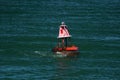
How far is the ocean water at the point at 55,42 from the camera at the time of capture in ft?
314

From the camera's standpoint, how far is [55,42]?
115812mm

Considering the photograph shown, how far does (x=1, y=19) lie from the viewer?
148 m

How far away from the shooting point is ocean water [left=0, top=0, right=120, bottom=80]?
9569 cm

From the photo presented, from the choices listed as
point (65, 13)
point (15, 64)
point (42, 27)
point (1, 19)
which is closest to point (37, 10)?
point (65, 13)

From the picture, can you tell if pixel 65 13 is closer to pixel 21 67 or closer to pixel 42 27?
pixel 42 27

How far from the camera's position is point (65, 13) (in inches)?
6383

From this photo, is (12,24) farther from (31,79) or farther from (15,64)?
(31,79)

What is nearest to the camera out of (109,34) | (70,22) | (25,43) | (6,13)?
(25,43)

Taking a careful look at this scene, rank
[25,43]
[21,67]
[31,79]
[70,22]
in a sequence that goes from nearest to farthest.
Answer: [31,79] → [21,67] → [25,43] → [70,22]

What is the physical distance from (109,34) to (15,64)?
2864cm

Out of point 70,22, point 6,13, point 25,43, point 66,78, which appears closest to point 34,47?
point 25,43

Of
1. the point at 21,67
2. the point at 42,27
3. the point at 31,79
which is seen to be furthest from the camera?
the point at 42,27

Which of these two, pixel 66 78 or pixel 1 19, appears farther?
pixel 1 19

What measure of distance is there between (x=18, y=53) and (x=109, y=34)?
2221 centimetres
